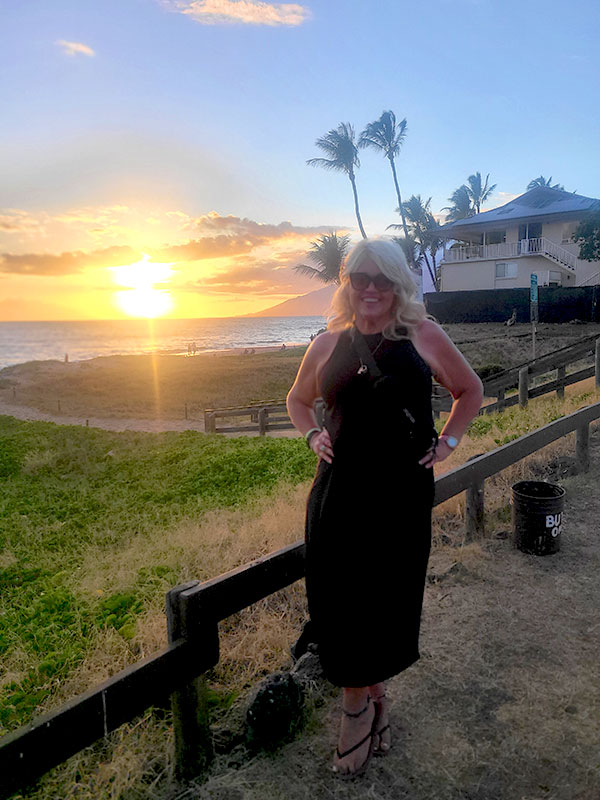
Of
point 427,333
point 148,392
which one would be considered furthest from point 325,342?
point 148,392

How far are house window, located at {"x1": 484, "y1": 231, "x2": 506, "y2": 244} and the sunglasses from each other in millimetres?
42974

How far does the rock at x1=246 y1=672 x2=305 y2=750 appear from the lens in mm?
2791

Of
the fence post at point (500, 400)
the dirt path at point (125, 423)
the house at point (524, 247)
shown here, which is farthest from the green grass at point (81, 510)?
the house at point (524, 247)

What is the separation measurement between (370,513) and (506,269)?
40207mm

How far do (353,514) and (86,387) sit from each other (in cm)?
3512

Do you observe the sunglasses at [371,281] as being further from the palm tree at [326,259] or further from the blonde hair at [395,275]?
the palm tree at [326,259]

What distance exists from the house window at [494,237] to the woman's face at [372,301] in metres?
43.0

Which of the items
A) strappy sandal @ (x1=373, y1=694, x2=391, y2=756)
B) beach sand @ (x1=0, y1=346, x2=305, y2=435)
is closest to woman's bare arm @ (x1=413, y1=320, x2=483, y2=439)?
strappy sandal @ (x1=373, y1=694, x2=391, y2=756)

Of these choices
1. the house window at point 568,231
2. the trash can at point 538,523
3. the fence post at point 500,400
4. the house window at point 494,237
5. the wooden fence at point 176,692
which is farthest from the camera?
the house window at point 494,237

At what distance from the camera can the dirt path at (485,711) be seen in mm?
2545

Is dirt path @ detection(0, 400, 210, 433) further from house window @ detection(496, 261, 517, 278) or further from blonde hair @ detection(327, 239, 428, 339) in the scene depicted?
house window @ detection(496, 261, 517, 278)

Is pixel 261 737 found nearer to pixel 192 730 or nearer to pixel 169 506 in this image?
pixel 192 730

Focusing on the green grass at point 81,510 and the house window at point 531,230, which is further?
the house window at point 531,230

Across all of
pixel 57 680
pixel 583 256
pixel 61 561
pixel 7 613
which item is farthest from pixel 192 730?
pixel 583 256
